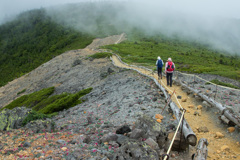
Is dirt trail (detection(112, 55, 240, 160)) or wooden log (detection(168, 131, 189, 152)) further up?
wooden log (detection(168, 131, 189, 152))

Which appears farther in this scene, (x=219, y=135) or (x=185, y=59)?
(x=185, y=59)

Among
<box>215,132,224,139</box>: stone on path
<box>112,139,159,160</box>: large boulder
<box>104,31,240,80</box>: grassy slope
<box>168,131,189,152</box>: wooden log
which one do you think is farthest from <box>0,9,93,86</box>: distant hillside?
<box>112,139,159,160</box>: large boulder

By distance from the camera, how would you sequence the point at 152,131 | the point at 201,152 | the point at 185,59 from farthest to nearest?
the point at 185,59 < the point at 152,131 < the point at 201,152

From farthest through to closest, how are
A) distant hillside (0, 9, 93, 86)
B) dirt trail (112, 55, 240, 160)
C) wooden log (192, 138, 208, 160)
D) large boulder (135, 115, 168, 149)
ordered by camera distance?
1. distant hillside (0, 9, 93, 86)
2. large boulder (135, 115, 168, 149)
3. dirt trail (112, 55, 240, 160)
4. wooden log (192, 138, 208, 160)

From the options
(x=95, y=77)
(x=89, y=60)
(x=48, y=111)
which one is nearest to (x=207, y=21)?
(x=89, y=60)

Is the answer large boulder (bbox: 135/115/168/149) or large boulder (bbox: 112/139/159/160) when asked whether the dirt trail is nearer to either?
large boulder (bbox: 135/115/168/149)

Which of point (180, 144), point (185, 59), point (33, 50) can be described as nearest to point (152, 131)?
point (180, 144)

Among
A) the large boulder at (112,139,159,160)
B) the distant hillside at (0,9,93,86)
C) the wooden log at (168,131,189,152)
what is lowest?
the distant hillside at (0,9,93,86)

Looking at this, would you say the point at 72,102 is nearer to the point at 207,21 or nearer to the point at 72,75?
the point at 72,75

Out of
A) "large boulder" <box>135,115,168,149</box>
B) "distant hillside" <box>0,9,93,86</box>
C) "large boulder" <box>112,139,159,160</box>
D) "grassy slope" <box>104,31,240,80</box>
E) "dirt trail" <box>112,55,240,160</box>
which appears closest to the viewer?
"large boulder" <box>112,139,159,160</box>

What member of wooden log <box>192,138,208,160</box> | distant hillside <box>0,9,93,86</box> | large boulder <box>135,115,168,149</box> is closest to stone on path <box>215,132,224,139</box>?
wooden log <box>192,138,208,160</box>

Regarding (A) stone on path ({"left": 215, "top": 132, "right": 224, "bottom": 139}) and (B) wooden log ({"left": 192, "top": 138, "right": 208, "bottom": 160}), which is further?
(A) stone on path ({"left": 215, "top": 132, "right": 224, "bottom": 139})

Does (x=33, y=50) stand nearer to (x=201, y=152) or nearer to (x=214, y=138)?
(x=214, y=138)

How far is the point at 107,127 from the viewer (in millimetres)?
11234
